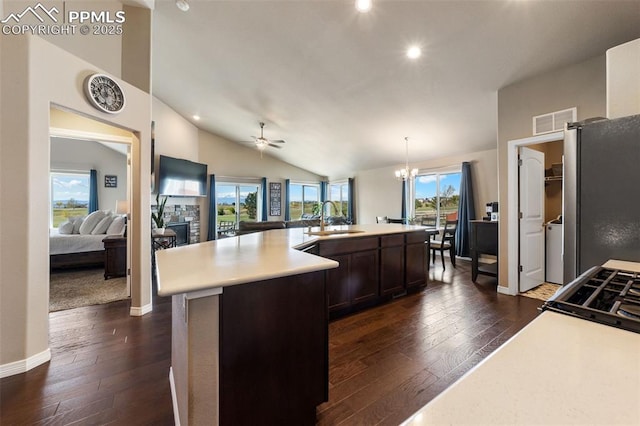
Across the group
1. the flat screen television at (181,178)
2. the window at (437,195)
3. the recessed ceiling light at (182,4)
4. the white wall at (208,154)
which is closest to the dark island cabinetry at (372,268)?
the recessed ceiling light at (182,4)

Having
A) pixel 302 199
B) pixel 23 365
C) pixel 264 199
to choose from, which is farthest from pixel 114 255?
pixel 302 199

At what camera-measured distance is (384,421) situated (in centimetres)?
144

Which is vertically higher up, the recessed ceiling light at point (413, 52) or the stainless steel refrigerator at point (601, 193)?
the recessed ceiling light at point (413, 52)

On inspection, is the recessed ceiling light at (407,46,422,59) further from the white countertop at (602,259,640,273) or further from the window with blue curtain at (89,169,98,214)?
the window with blue curtain at (89,169,98,214)

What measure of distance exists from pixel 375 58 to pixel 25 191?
3.66 metres

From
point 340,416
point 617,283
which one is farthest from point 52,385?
point 617,283

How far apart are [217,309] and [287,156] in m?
7.55

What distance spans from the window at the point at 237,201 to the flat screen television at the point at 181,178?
0.82 meters

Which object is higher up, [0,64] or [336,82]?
[336,82]

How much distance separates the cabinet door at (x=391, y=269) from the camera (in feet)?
10.1

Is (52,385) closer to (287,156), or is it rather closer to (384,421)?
(384,421)

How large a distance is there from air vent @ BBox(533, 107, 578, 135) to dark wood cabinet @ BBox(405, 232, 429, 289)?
1.82m

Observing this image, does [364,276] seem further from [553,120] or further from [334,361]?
[553,120]

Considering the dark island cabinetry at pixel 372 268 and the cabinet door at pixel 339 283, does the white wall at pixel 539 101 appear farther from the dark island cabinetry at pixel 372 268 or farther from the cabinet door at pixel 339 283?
the cabinet door at pixel 339 283
